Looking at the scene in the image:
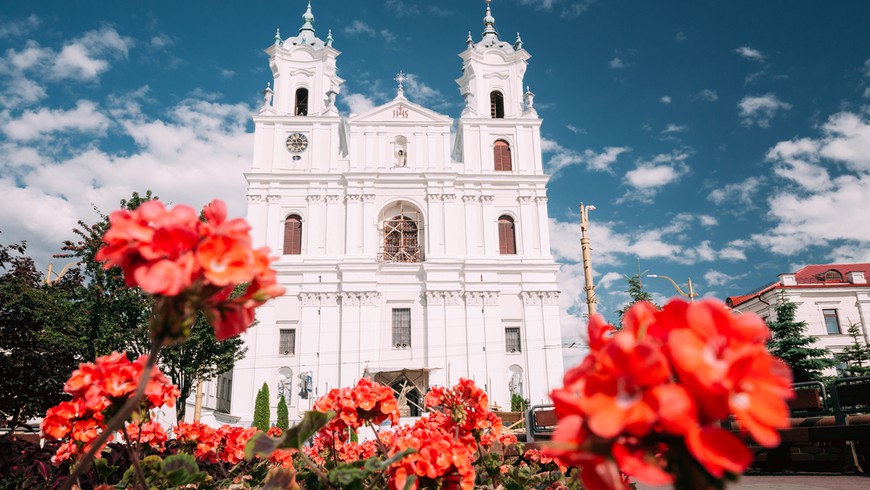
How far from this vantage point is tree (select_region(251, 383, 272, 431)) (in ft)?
75.9

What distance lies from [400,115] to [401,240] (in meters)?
8.09

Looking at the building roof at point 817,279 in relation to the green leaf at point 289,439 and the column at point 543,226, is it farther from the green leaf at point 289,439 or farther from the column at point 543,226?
the green leaf at point 289,439

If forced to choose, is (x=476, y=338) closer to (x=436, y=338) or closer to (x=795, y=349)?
(x=436, y=338)

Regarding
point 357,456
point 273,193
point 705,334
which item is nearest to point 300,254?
point 273,193

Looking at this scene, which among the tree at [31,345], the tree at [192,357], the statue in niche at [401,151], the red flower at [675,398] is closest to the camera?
the red flower at [675,398]

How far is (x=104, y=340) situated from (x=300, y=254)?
48.0 feet

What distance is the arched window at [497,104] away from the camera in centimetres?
3372

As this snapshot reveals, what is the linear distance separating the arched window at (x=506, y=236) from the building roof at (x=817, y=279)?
16.3 meters

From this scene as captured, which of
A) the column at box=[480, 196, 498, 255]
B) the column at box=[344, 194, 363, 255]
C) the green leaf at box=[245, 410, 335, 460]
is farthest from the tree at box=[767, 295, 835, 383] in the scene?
the green leaf at box=[245, 410, 335, 460]

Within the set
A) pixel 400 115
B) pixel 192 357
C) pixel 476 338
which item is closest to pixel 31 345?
pixel 192 357

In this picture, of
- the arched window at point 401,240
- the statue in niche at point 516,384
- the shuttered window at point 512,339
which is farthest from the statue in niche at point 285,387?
the shuttered window at point 512,339

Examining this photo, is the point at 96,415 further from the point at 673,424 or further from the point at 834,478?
the point at 834,478

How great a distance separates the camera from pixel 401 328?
27750 millimetres

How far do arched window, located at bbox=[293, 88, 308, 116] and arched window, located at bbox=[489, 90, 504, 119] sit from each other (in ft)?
39.7
